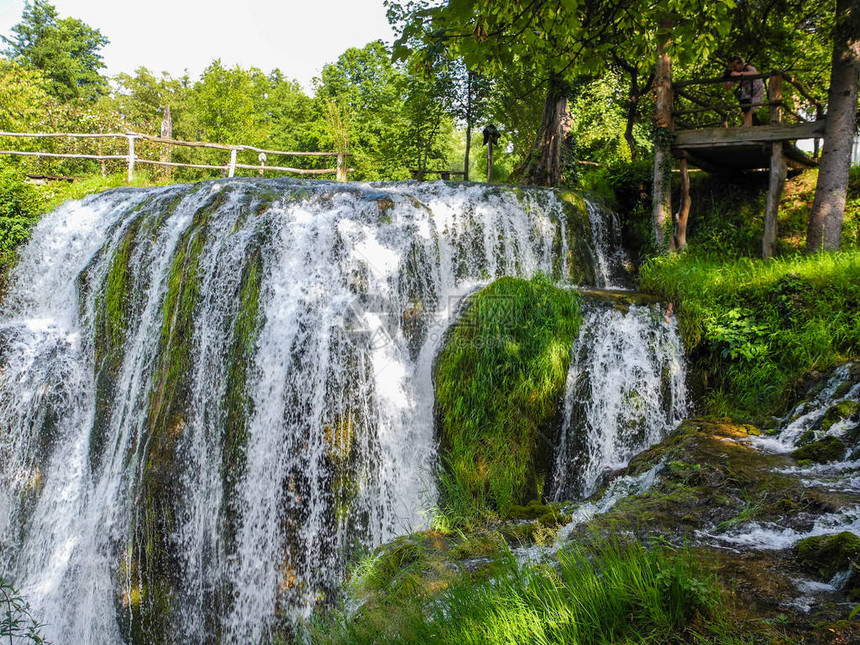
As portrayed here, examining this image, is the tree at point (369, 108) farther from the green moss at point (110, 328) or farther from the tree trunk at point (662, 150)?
the green moss at point (110, 328)

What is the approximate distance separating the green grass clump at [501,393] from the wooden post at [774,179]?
4721 mm

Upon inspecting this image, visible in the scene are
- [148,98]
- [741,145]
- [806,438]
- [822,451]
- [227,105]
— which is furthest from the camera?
[148,98]

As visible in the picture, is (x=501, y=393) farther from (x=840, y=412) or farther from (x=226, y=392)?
(x=226, y=392)

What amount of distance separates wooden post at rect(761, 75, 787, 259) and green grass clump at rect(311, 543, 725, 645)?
8.50m

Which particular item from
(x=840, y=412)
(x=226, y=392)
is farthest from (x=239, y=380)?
(x=840, y=412)

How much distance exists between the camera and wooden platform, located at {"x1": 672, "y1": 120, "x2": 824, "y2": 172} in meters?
8.38

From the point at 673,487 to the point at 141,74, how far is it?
159 feet

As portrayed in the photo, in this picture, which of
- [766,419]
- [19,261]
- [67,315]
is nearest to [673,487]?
[766,419]

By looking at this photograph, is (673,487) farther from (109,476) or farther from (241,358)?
(109,476)

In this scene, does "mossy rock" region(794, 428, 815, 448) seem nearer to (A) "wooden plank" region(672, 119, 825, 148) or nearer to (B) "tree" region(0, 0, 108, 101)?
(A) "wooden plank" region(672, 119, 825, 148)

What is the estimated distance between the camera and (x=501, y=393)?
619cm

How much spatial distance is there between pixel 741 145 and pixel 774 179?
2.65ft

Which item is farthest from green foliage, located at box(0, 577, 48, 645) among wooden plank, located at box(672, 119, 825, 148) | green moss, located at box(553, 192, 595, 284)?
wooden plank, located at box(672, 119, 825, 148)

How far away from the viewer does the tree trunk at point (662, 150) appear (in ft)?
31.6
